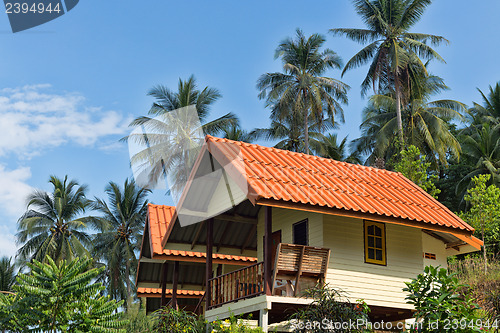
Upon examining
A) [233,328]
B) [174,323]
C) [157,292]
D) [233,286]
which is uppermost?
[157,292]

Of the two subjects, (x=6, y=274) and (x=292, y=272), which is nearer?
(x=292, y=272)

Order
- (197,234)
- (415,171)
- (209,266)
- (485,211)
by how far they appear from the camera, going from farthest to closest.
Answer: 1. (415,171)
2. (485,211)
3. (197,234)
4. (209,266)

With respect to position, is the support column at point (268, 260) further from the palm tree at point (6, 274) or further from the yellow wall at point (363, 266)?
the palm tree at point (6, 274)

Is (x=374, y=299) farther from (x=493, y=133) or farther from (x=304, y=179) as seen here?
(x=493, y=133)

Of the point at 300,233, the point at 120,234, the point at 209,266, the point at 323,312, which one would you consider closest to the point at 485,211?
the point at 300,233

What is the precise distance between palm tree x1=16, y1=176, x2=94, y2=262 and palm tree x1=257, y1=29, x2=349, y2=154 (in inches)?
741

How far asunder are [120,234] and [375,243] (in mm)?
37387

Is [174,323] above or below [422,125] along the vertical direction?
below

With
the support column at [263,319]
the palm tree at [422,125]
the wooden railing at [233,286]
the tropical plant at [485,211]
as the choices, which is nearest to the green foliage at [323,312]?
the support column at [263,319]

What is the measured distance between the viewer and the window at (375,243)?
1759cm

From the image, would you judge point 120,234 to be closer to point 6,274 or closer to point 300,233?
point 6,274

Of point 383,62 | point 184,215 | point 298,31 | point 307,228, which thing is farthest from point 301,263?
point 298,31

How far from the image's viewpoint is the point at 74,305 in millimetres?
16234

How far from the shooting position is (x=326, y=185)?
17391 mm
